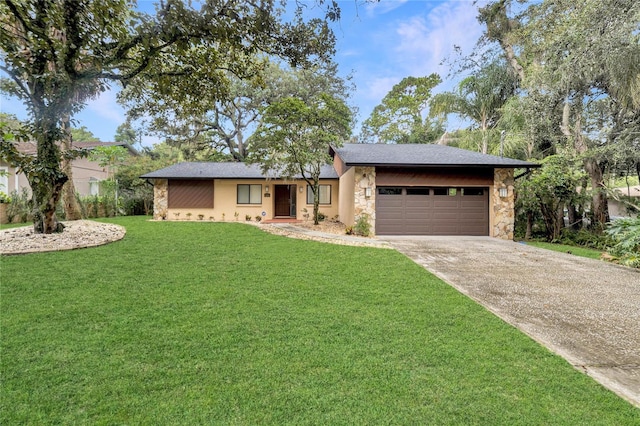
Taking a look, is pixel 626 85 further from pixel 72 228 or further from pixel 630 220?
pixel 72 228

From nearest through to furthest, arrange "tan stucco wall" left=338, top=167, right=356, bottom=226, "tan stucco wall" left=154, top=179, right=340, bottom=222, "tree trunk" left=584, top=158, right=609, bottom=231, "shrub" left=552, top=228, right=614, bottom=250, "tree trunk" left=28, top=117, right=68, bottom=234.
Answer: "tree trunk" left=28, top=117, right=68, bottom=234
"shrub" left=552, top=228, right=614, bottom=250
"tree trunk" left=584, top=158, right=609, bottom=231
"tan stucco wall" left=338, top=167, right=356, bottom=226
"tan stucco wall" left=154, top=179, right=340, bottom=222

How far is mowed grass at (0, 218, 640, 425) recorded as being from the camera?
2.03 m

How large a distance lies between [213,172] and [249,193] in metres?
2.26

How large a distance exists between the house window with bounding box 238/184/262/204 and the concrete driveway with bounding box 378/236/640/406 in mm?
9688

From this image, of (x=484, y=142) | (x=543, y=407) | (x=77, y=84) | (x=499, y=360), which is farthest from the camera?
(x=484, y=142)

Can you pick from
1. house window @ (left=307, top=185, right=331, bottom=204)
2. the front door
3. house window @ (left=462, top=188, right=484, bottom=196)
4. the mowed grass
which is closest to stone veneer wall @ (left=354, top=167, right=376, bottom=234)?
house window @ (left=462, top=188, right=484, bottom=196)

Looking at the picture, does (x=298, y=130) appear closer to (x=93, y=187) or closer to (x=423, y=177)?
(x=423, y=177)

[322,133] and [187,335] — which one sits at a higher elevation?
[322,133]

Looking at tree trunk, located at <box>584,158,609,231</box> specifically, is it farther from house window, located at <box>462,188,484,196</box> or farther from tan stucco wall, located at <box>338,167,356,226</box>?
tan stucco wall, located at <box>338,167,356,226</box>

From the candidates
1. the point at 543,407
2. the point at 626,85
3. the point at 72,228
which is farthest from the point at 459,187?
the point at 72,228

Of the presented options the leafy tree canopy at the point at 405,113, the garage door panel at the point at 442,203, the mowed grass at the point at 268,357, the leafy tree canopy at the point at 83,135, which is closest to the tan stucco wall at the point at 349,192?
the garage door panel at the point at 442,203

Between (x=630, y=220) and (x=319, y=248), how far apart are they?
317 inches

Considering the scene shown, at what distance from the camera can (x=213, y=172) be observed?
628 inches

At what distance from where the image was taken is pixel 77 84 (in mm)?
6266
